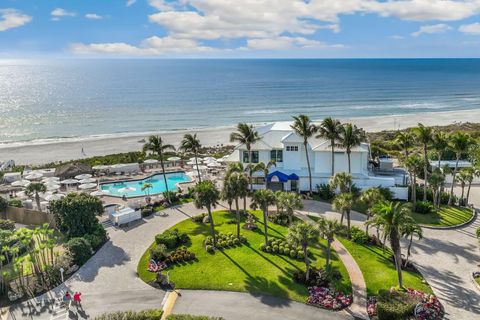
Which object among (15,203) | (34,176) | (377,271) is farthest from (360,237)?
(34,176)

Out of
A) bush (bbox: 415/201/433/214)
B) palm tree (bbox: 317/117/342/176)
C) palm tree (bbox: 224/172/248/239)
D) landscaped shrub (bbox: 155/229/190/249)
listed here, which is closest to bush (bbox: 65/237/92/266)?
landscaped shrub (bbox: 155/229/190/249)

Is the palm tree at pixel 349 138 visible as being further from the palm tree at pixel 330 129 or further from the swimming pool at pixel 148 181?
the swimming pool at pixel 148 181

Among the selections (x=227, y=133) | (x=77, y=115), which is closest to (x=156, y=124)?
(x=227, y=133)

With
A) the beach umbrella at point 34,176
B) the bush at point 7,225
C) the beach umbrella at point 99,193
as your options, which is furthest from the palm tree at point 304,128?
the beach umbrella at point 34,176

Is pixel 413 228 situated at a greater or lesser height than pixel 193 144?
lesser

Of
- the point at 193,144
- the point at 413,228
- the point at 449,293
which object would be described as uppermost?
the point at 193,144

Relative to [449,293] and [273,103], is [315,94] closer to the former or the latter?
[273,103]
